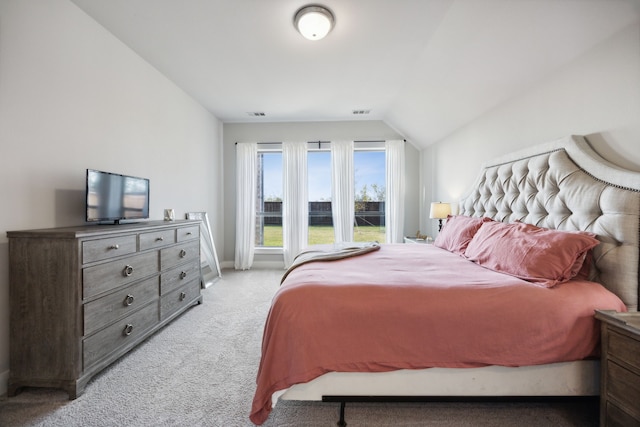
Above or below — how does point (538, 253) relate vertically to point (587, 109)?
below

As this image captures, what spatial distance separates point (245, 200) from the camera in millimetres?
4934

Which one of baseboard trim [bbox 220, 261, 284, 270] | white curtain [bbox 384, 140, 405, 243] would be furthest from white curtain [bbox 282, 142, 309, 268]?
white curtain [bbox 384, 140, 405, 243]

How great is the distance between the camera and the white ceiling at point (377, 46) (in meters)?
1.92

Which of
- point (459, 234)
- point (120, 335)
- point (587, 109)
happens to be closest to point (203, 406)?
point (120, 335)

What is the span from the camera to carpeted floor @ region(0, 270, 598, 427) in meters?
1.46

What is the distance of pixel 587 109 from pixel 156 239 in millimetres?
3433

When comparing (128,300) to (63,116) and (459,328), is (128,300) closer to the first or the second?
(63,116)

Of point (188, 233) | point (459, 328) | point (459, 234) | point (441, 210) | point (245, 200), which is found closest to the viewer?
point (459, 328)

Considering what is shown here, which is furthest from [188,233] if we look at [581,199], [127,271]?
[581,199]

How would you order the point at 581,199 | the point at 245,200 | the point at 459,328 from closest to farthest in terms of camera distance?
the point at 459,328 < the point at 581,199 < the point at 245,200

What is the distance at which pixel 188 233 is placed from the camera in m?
2.96

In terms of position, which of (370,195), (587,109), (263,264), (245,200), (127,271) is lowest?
(263,264)

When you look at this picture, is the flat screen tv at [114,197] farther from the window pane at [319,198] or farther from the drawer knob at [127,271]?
the window pane at [319,198]

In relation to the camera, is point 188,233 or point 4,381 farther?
point 188,233
